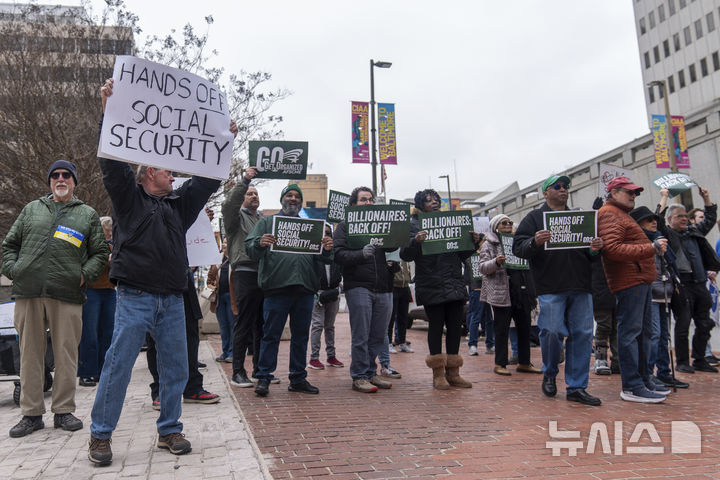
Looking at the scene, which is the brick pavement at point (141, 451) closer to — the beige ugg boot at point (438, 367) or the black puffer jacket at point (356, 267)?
the black puffer jacket at point (356, 267)

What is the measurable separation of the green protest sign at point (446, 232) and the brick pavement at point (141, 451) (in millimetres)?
2711

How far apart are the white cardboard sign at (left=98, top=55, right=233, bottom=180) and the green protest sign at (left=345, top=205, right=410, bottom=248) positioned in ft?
6.79

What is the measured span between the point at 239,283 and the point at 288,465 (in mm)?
Result: 3224

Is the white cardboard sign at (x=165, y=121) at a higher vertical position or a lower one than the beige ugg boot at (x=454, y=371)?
higher

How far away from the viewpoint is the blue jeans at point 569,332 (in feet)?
19.1

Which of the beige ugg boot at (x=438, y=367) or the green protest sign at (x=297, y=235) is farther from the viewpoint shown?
the beige ugg boot at (x=438, y=367)

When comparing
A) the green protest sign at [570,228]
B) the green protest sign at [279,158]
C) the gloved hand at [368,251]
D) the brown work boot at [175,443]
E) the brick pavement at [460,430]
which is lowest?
the brick pavement at [460,430]

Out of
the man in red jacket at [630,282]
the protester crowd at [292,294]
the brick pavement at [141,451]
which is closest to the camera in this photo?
the brick pavement at [141,451]

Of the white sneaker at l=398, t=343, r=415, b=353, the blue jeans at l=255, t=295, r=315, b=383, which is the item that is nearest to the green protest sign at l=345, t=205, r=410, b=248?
the blue jeans at l=255, t=295, r=315, b=383

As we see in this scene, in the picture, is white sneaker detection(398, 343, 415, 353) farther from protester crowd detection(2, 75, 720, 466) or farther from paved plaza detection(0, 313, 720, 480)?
paved plaza detection(0, 313, 720, 480)

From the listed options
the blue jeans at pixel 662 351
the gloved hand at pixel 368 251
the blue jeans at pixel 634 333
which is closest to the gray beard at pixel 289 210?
the gloved hand at pixel 368 251

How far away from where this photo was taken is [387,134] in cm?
1977

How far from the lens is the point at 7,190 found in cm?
1572

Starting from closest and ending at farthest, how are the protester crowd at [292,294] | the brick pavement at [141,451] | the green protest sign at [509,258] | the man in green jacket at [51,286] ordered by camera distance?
the brick pavement at [141,451]
the protester crowd at [292,294]
the man in green jacket at [51,286]
the green protest sign at [509,258]
